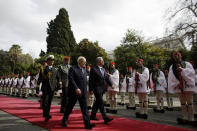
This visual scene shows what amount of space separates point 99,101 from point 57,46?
4621cm

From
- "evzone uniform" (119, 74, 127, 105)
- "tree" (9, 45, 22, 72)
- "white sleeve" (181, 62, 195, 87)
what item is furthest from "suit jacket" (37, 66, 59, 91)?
"tree" (9, 45, 22, 72)

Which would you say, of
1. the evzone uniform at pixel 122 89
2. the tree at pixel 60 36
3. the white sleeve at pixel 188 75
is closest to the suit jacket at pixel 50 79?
the white sleeve at pixel 188 75

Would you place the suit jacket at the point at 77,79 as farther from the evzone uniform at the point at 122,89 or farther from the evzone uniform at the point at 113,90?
the evzone uniform at the point at 122,89

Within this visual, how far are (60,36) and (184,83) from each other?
158 ft

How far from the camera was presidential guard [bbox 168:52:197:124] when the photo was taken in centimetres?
566

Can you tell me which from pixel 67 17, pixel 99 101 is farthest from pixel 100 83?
pixel 67 17

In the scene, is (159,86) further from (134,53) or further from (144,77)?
(134,53)

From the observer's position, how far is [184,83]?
5.75 metres

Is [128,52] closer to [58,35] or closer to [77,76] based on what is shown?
[77,76]

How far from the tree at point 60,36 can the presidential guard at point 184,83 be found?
45179mm

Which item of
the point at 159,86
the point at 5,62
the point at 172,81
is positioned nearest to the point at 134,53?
the point at 159,86

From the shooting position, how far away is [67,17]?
55031mm

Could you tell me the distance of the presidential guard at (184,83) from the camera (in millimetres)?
5660

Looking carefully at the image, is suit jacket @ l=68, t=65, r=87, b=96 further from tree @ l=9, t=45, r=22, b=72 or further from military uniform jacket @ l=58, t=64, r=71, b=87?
tree @ l=9, t=45, r=22, b=72
